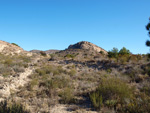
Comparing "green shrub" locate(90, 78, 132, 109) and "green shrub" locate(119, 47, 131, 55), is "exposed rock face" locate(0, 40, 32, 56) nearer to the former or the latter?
"green shrub" locate(119, 47, 131, 55)

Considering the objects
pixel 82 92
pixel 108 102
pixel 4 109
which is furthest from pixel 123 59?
pixel 4 109

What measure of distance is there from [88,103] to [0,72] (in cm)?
836

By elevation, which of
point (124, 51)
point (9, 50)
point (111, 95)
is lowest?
point (111, 95)

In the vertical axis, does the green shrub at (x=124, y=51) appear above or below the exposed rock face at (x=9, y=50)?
below

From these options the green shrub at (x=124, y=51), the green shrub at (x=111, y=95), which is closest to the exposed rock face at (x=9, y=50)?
the green shrub at (x=124, y=51)

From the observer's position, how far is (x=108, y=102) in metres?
4.78

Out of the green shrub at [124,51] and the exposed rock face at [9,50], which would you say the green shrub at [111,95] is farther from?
the exposed rock face at [9,50]

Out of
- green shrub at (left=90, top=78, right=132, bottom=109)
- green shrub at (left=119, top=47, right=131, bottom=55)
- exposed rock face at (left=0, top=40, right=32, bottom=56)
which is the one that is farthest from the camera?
exposed rock face at (left=0, top=40, right=32, bottom=56)

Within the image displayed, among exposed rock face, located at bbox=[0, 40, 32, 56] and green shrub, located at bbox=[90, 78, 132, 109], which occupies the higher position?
exposed rock face, located at bbox=[0, 40, 32, 56]

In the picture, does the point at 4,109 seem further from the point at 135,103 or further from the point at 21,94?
the point at 135,103

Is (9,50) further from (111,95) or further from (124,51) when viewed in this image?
(111,95)

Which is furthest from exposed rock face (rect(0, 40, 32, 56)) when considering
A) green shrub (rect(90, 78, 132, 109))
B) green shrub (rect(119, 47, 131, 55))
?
green shrub (rect(90, 78, 132, 109))

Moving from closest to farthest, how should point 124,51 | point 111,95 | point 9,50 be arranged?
1. point 111,95
2. point 124,51
3. point 9,50

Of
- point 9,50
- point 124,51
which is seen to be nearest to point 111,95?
point 124,51
